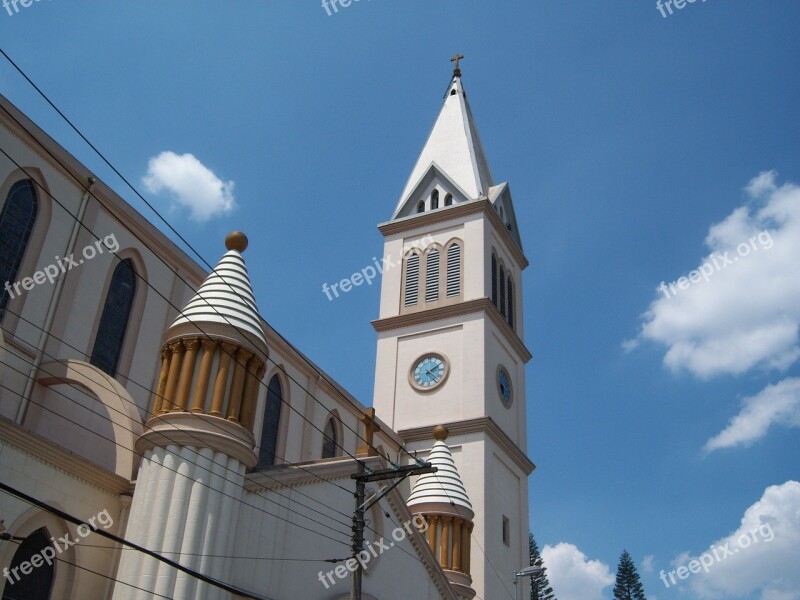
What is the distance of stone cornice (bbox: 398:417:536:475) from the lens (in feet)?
118

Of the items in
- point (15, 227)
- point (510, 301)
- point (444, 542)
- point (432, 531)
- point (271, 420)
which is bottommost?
point (444, 542)

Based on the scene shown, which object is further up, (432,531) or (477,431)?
(477,431)

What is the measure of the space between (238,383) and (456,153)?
2849 centimetres

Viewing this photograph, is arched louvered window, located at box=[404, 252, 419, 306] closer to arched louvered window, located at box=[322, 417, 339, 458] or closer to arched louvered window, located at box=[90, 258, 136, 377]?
arched louvered window, located at box=[322, 417, 339, 458]

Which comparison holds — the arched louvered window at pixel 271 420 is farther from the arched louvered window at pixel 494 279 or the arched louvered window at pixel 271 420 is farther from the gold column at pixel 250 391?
the arched louvered window at pixel 494 279

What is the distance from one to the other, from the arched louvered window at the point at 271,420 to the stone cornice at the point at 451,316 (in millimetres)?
10019

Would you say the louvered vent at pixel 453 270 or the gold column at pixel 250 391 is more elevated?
the louvered vent at pixel 453 270

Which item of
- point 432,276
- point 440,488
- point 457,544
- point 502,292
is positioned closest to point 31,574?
point 440,488

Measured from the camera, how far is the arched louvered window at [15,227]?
68.6 feet

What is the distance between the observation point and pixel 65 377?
65.8ft

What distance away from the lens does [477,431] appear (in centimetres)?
3591

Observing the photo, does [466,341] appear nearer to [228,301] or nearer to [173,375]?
[228,301]

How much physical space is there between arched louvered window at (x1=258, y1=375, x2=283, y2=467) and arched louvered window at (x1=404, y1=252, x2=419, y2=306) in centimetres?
1099

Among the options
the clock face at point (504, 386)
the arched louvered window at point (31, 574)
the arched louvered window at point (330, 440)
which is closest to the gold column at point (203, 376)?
the arched louvered window at point (31, 574)
